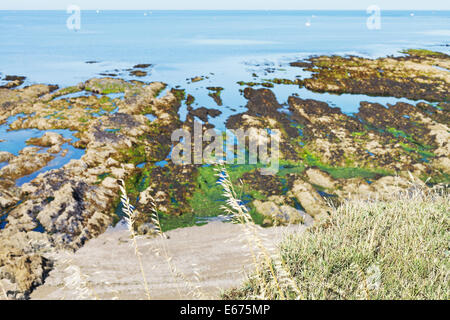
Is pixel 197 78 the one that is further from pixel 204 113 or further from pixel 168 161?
pixel 168 161

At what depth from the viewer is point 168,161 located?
47.4ft

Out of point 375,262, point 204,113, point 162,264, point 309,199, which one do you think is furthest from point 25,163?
point 375,262

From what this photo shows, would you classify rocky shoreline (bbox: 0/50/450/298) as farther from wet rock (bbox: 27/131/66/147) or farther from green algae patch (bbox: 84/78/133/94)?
green algae patch (bbox: 84/78/133/94)

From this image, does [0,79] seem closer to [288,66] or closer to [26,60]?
[26,60]

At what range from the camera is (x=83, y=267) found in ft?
27.3

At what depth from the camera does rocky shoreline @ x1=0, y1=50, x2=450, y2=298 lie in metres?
9.95

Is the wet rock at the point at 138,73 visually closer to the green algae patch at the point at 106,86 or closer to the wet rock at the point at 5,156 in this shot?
the green algae patch at the point at 106,86

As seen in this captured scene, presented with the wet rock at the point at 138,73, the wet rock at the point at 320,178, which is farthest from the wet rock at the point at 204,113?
the wet rock at the point at 138,73

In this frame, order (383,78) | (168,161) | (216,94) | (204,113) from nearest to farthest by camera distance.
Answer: (168,161)
(204,113)
(216,94)
(383,78)

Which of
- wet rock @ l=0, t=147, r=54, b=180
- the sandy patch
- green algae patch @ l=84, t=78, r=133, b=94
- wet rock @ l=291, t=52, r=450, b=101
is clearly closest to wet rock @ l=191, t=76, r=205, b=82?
green algae patch @ l=84, t=78, r=133, b=94

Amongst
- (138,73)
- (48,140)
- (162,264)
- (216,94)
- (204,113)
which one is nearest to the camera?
(162,264)
